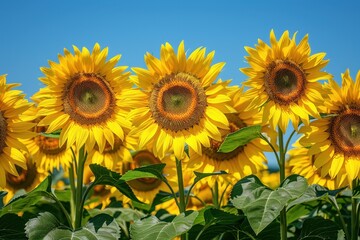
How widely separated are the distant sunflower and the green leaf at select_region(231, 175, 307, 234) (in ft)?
5.01

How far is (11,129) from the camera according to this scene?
462cm

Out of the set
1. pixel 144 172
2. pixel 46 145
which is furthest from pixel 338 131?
pixel 46 145

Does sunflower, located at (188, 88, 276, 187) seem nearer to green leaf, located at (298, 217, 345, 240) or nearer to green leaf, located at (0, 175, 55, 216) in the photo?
green leaf, located at (298, 217, 345, 240)

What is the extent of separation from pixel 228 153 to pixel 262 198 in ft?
3.69

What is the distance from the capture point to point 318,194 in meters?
4.32

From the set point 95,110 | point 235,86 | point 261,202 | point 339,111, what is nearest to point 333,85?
point 339,111

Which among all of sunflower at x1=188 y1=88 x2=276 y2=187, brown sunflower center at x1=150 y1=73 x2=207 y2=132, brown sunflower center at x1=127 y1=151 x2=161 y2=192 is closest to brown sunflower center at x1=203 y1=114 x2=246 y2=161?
sunflower at x1=188 y1=88 x2=276 y2=187

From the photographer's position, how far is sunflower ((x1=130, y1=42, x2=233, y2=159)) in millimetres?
4496

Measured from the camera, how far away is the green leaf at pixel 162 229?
12.8 feet

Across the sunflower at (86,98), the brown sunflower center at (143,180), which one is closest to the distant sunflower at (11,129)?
the sunflower at (86,98)

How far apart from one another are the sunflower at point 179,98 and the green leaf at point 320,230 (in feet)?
2.99

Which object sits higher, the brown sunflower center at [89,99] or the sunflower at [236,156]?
the brown sunflower center at [89,99]

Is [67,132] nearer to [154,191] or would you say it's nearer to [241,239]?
[241,239]

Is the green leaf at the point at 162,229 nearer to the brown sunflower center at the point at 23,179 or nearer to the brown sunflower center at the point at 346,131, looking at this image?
the brown sunflower center at the point at 346,131
